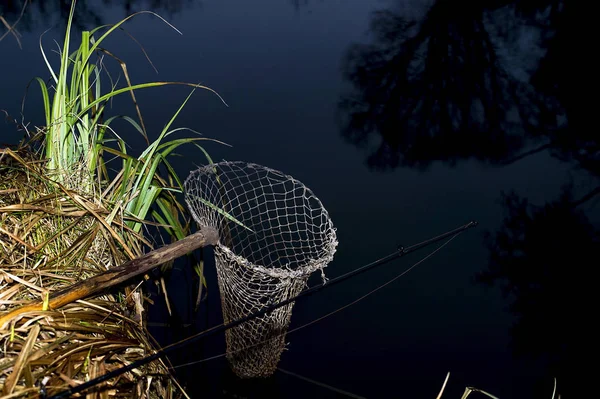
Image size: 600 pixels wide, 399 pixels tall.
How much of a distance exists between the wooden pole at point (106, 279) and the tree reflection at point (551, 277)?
166 cm

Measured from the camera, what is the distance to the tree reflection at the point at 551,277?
8.54ft

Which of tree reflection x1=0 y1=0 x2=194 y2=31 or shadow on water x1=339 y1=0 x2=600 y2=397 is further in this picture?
tree reflection x1=0 y1=0 x2=194 y2=31

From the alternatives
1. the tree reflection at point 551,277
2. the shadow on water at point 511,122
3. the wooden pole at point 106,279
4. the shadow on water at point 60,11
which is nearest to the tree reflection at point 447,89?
the shadow on water at point 511,122

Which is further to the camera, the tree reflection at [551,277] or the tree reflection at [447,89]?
the tree reflection at [447,89]

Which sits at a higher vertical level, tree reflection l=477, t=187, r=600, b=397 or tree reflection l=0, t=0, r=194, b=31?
tree reflection l=0, t=0, r=194, b=31

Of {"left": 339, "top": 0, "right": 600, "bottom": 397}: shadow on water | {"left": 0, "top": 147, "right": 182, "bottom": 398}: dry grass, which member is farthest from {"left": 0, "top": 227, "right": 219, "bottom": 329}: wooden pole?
{"left": 339, "top": 0, "right": 600, "bottom": 397}: shadow on water

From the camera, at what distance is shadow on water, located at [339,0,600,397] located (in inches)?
111

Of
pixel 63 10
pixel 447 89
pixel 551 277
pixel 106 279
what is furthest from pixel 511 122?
pixel 63 10

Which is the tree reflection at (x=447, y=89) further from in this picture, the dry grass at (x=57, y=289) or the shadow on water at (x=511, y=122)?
the dry grass at (x=57, y=289)

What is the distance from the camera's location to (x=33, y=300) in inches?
54.5

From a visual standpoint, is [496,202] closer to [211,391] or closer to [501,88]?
[501,88]

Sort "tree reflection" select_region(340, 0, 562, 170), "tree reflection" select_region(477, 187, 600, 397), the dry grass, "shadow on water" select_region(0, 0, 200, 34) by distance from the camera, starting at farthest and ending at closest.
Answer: "shadow on water" select_region(0, 0, 200, 34) → "tree reflection" select_region(340, 0, 562, 170) → "tree reflection" select_region(477, 187, 600, 397) → the dry grass

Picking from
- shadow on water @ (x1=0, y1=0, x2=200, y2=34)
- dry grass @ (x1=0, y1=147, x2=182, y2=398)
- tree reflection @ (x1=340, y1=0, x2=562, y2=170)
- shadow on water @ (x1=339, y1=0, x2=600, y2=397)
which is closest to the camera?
dry grass @ (x1=0, y1=147, x2=182, y2=398)

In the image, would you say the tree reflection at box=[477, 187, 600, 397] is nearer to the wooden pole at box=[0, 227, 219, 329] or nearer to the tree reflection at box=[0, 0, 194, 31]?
the wooden pole at box=[0, 227, 219, 329]
